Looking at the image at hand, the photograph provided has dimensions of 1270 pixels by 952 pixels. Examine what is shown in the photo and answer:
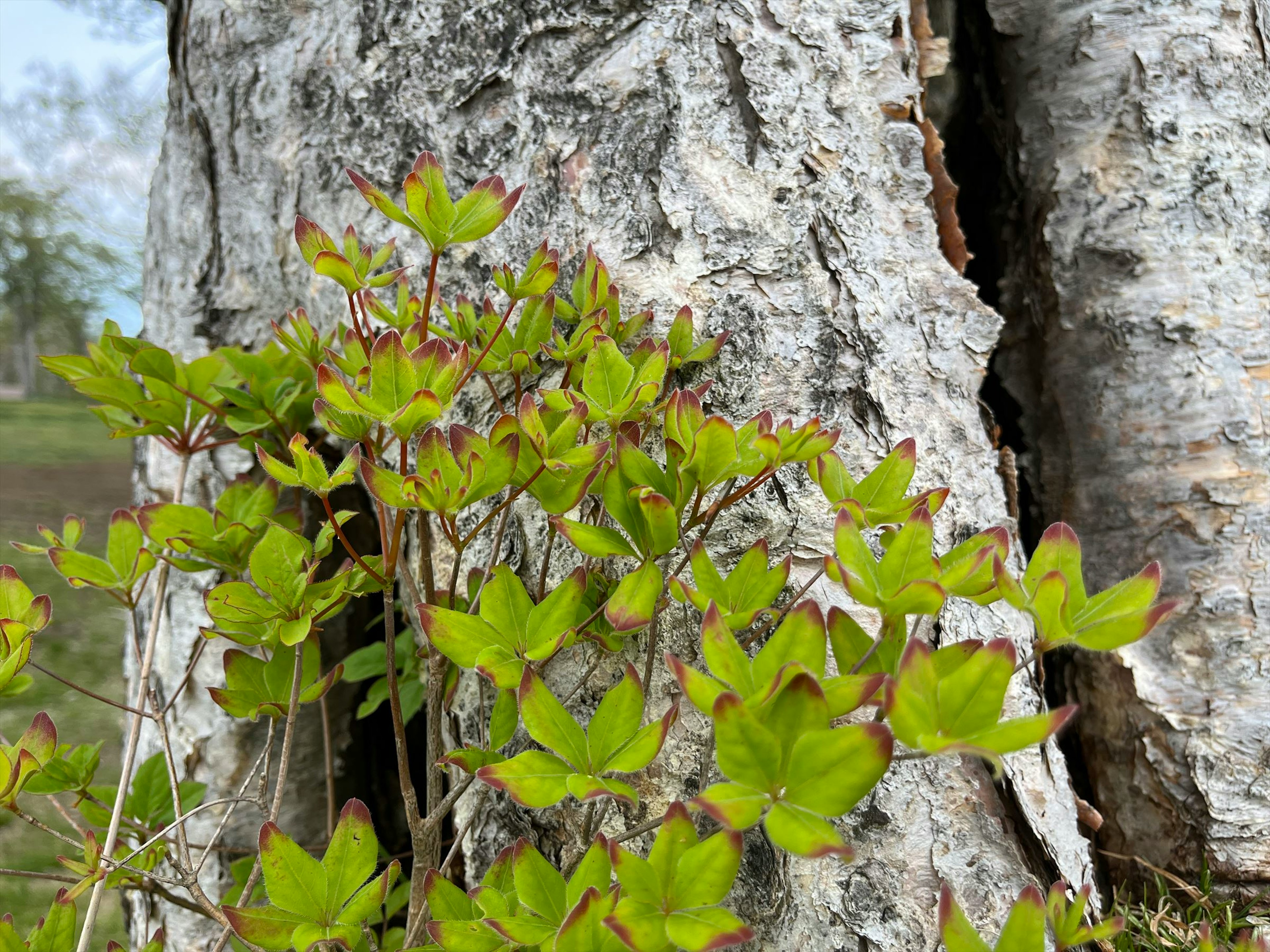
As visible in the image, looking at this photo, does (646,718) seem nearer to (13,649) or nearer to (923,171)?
(13,649)

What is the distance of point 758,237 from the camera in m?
1.08

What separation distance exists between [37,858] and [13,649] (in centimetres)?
282

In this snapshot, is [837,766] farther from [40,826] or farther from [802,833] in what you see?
[40,826]

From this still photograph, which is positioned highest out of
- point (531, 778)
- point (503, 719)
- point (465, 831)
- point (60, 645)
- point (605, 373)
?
point (605, 373)

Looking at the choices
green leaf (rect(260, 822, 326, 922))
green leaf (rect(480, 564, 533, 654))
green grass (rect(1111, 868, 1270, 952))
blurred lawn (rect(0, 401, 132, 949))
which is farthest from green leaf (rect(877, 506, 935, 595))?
blurred lawn (rect(0, 401, 132, 949))

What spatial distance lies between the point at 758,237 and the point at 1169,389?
30.9 inches

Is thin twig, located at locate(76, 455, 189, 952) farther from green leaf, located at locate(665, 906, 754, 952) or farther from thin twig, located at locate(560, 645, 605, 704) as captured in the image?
green leaf, located at locate(665, 906, 754, 952)

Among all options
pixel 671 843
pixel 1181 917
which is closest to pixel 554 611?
pixel 671 843

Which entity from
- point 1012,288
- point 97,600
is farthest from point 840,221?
point 97,600

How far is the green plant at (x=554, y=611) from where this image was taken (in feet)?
1.72

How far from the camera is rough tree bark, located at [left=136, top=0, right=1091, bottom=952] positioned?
A: 2.92 feet

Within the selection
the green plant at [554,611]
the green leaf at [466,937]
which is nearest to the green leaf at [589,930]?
the green plant at [554,611]

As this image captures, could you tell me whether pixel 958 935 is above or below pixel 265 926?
above

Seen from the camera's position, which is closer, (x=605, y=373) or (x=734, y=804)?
(x=734, y=804)
